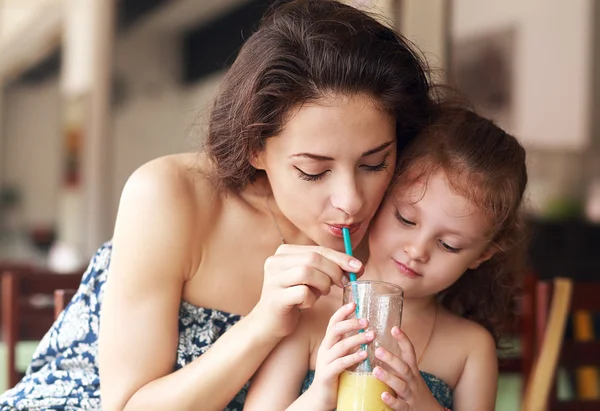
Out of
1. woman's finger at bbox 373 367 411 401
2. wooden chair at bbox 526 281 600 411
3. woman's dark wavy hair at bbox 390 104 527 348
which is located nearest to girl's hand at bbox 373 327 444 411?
woman's finger at bbox 373 367 411 401

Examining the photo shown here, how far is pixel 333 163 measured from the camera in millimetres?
1352

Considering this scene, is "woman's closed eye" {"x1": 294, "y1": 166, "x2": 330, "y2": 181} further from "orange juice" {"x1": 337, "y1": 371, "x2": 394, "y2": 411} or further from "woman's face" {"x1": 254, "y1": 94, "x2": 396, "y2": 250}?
"orange juice" {"x1": 337, "y1": 371, "x2": 394, "y2": 411}

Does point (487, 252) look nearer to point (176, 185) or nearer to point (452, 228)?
point (452, 228)

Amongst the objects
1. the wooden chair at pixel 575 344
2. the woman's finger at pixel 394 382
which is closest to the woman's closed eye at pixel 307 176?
the woman's finger at pixel 394 382

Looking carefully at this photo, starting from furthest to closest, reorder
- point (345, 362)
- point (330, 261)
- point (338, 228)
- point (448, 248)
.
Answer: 1. point (448, 248)
2. point (338, 228)
3. point (330, 261)
4. point (345, 362)

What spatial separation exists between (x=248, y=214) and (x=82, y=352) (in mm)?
436

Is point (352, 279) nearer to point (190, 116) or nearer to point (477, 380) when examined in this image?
point (477, 380)

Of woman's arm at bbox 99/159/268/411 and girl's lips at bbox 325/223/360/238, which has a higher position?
girl's lips at bbox 325/223/360/238

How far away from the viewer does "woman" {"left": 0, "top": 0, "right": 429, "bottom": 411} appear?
4.42 feet

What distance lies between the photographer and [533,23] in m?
7.30

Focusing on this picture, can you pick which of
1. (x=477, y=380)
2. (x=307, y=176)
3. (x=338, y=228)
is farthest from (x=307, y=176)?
(x=477, y=380)

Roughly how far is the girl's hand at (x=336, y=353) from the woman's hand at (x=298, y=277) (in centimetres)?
8

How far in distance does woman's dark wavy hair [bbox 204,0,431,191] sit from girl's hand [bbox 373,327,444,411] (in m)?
0.43

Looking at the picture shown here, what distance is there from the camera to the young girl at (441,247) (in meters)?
1.46
